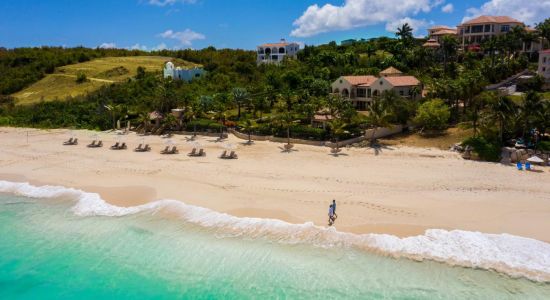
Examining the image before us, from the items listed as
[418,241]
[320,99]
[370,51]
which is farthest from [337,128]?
[370,51]

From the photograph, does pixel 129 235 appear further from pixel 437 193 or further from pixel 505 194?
pixel 505 194

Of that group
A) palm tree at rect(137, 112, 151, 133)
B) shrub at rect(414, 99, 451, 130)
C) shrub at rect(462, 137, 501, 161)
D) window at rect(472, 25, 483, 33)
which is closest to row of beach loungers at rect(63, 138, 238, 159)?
palm tree at rect(137, 112, 151, 133)

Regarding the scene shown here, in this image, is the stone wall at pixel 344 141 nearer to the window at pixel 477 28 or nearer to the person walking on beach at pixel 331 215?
the person walking on beach at pixel 331 215

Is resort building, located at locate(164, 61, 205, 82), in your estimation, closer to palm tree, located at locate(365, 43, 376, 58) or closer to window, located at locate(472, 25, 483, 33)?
palm tree, located at locate(365, 43, 376, 58)

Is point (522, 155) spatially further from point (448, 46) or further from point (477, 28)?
point (477, 28)

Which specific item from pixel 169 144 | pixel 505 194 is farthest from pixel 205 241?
pixel 169 144

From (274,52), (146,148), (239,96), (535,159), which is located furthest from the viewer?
(274,52)
